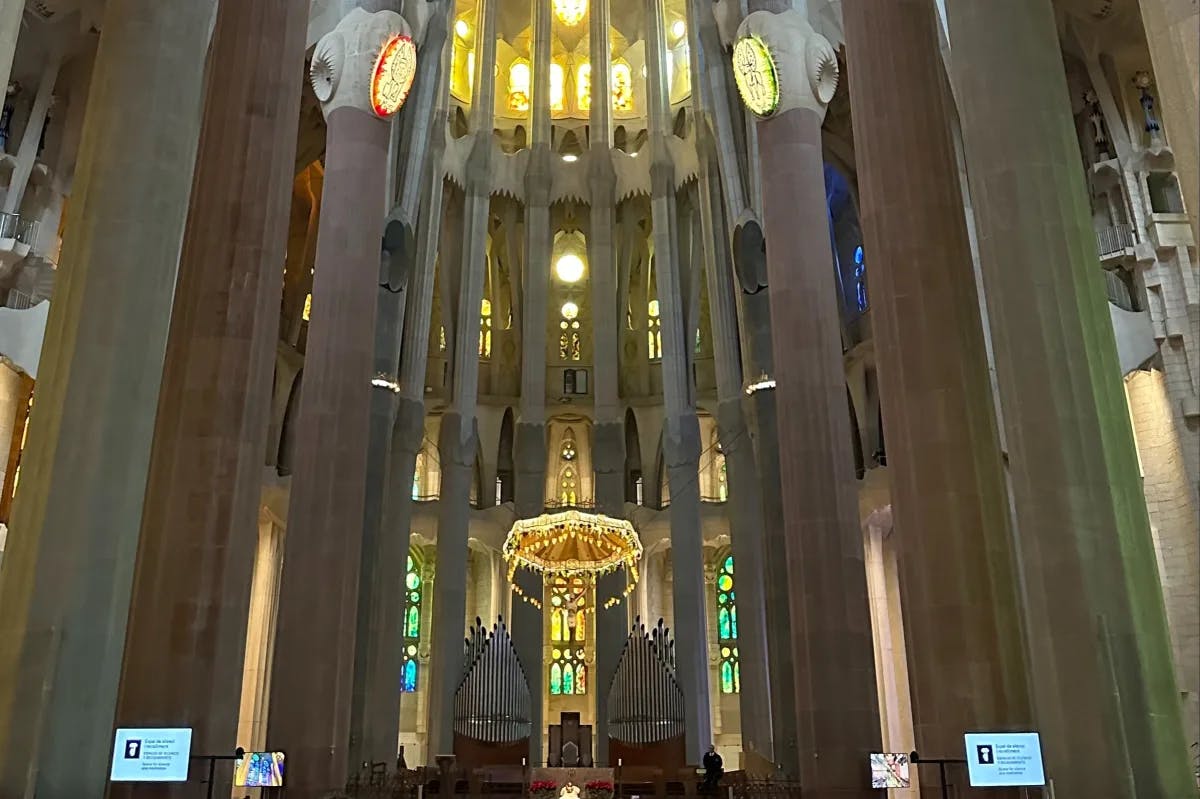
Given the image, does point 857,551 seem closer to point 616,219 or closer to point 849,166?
point 849,166

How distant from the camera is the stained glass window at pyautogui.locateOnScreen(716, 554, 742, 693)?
25.0 m

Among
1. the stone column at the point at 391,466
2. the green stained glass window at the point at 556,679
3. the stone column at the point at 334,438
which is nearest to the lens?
the stone column at the point at 334,438

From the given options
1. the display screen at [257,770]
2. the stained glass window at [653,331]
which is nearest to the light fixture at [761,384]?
the stained glass window at [653,331]

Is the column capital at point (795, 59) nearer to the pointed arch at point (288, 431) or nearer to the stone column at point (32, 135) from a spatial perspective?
the stone column at point (32, 135)

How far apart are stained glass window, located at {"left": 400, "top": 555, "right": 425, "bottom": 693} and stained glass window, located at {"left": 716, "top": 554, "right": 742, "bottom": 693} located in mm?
7798

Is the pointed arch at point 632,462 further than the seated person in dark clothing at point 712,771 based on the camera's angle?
Yes

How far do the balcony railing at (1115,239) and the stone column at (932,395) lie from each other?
6.71 meters

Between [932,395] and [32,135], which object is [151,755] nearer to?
[932,395]

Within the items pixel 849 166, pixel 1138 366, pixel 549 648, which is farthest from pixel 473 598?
pixel 1138 366

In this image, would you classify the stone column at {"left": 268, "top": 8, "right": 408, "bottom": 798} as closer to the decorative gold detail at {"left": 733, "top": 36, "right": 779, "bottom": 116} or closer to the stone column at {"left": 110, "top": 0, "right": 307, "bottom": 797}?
the stone column at {"left": 110, "top": 0, "right": 307, "bottom": 797}

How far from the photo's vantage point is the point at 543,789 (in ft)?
45.4

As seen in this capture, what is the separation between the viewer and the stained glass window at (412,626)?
24375 millimetres

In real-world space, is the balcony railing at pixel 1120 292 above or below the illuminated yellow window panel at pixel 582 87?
below

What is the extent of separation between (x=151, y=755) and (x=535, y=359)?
1694cm
